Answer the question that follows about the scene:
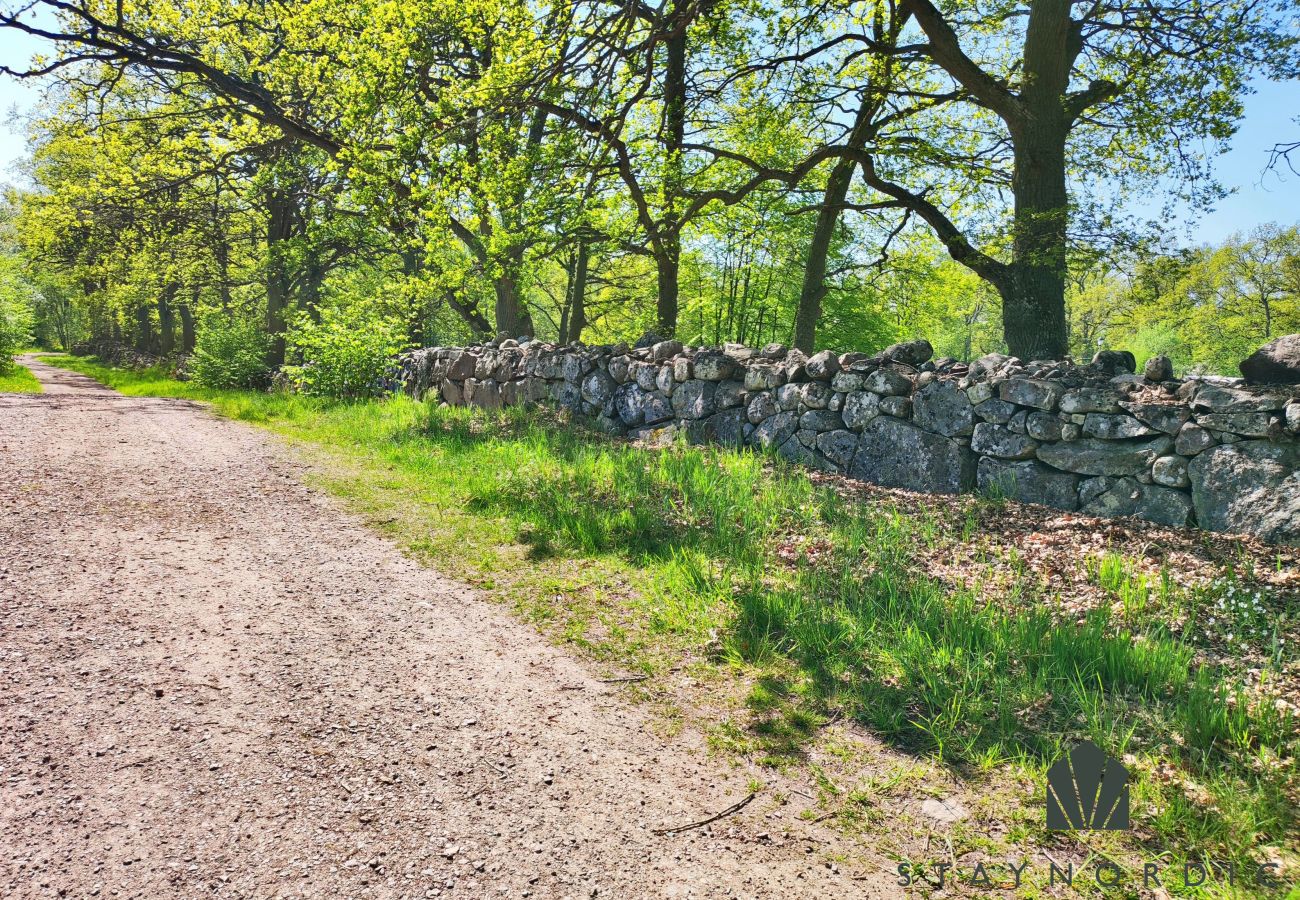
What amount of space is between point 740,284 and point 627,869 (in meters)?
18.2

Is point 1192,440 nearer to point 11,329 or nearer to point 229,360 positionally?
point 229,360

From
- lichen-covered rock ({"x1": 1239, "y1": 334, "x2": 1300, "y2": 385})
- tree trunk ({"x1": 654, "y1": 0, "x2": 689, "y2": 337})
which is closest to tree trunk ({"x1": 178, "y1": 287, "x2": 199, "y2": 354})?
tree trunk ({"x1": 654, "y1": 0, "x2": 689, "y2": 337})

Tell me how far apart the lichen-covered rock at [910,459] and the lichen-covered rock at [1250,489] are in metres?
1.61

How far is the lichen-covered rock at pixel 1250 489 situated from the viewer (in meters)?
4.20

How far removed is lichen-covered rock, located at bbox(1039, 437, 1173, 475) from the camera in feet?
15.8

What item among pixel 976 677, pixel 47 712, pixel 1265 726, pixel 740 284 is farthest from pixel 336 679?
pixel 740 284

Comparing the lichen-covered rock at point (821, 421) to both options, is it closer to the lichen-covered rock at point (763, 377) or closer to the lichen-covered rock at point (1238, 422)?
the lichen-covered rock at point (763, 377)

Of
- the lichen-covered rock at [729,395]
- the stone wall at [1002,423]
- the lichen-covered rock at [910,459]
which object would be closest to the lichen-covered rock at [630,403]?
the stone wall at [1002,423]

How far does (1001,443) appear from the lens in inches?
219

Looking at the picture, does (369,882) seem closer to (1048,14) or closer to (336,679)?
(336,679)

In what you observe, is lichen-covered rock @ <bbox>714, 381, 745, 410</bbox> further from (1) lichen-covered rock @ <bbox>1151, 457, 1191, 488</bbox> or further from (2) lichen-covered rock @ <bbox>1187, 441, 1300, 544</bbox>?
(2) lichen-covered rock @ <bbox>1187, 441, 1300, 544</bbox>

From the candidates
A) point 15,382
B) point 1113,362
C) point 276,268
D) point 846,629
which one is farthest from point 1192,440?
point 15,382

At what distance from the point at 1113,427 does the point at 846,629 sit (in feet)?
9.99

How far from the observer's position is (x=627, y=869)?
2.00 metres
